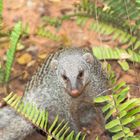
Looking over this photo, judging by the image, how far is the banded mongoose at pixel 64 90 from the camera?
404 cm

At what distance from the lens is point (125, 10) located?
4.84 meters

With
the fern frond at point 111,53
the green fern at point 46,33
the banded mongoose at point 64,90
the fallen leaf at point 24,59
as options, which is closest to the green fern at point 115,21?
the fern frond at point 111,53

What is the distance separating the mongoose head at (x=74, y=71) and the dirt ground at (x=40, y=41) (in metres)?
0.75

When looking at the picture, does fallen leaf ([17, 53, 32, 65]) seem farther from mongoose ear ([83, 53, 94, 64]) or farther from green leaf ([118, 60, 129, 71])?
mongoose ear ([83, 53, 94, 64])

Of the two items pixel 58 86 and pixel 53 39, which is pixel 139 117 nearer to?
pixel 58 86

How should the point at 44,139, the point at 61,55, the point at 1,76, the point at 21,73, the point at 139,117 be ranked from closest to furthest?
the point at 139,117, the point at 61,55, the point at 44,139, the point at 1,76, the point at 21,73

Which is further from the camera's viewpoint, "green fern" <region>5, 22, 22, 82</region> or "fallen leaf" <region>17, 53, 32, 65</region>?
"fallen leaf" <region>17, 53, 32, 65</region>

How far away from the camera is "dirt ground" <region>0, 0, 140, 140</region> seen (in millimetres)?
5066

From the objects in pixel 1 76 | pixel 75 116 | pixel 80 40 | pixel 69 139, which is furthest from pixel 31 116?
pixel 80 40

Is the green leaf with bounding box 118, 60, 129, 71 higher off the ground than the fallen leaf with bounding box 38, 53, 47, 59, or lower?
lower

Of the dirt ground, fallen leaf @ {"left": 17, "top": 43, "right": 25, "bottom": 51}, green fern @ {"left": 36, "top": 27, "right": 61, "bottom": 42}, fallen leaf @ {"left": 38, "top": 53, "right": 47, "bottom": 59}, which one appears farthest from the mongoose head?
fallen leaf @ {"left": 17, "top": 43, "right": 25, "bottom": 51}

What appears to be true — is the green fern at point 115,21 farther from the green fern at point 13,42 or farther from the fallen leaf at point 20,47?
the fallen leaf at point 20,47

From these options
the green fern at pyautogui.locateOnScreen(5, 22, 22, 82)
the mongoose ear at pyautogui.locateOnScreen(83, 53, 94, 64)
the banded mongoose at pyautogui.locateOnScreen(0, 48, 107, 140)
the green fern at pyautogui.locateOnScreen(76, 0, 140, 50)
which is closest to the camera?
the banded mongoose at pyautogui.locateOnScreen(0, 48, 107, 140)

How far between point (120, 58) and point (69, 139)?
54.6 inches
